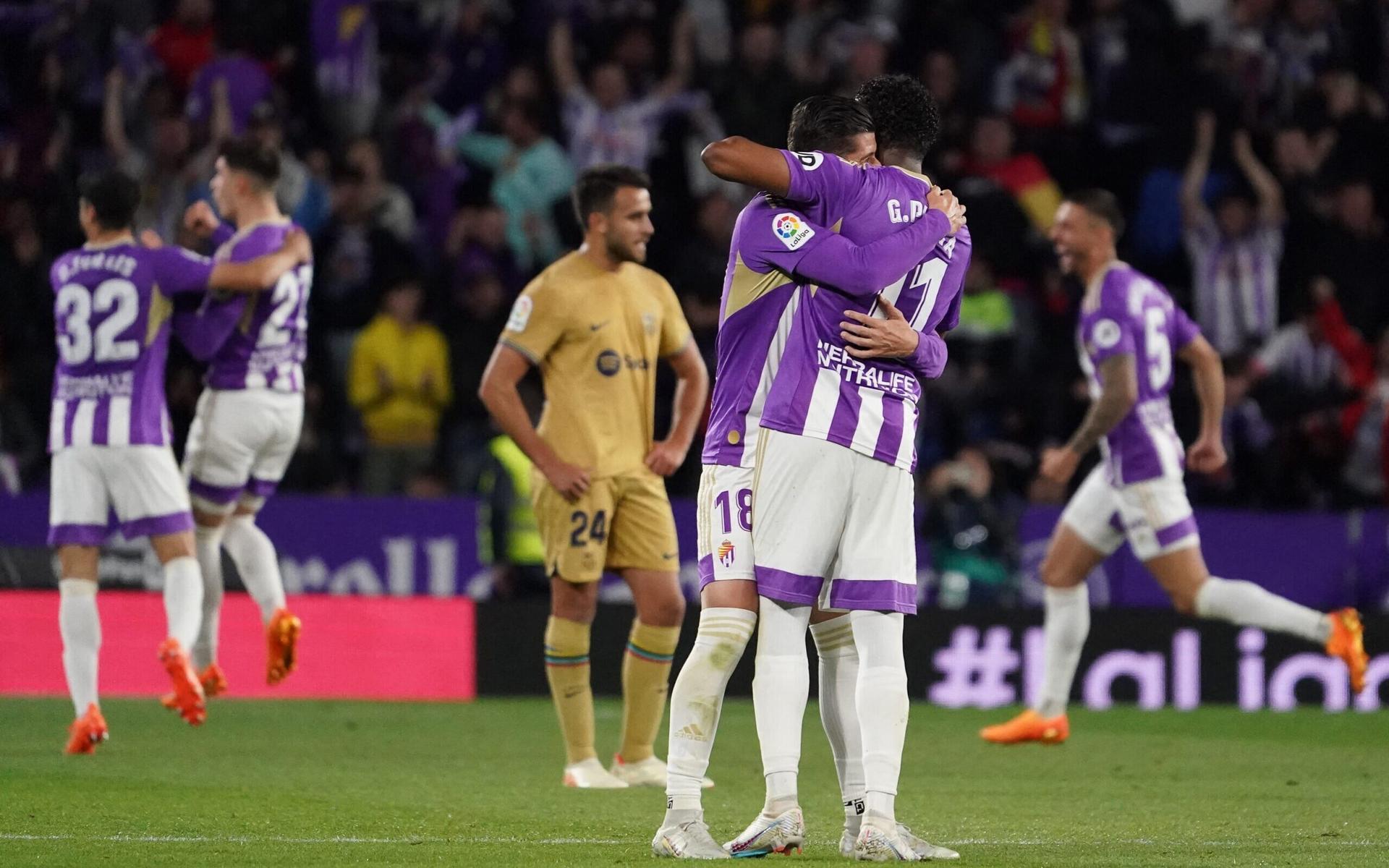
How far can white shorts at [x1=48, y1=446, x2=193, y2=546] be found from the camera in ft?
28.4

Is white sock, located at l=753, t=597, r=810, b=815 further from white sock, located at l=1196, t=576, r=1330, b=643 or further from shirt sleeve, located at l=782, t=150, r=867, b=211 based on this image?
white sock, located at l=1196, t=576, r=1330, b=643

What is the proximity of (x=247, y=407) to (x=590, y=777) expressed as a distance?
9.37 feet

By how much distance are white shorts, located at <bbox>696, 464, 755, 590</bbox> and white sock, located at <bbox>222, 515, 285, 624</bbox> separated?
429cm

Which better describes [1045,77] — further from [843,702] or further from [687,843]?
[687,843]

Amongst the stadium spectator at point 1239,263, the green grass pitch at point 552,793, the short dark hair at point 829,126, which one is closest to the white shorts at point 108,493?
the green grass pitch at point 552,793

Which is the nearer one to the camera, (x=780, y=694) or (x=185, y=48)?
(x=780, y=694)

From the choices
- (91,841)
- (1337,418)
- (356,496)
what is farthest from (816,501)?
(1337,418)

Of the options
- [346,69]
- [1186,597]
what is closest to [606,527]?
[1186,597]

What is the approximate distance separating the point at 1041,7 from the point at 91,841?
41.2 feet

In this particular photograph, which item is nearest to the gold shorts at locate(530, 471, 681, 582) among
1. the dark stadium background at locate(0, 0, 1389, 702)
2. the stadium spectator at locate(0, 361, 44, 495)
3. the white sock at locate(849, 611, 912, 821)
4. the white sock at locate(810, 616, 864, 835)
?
the white sock at locate(810, 616, 864, 835)

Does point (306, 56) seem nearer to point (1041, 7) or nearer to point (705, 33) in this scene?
point (705, 33)

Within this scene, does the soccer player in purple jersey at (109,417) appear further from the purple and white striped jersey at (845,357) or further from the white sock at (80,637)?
the purple and white striped jersey at (845,357)

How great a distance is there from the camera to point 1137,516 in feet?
31.9

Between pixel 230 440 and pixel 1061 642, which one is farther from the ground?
pixel 230 440
